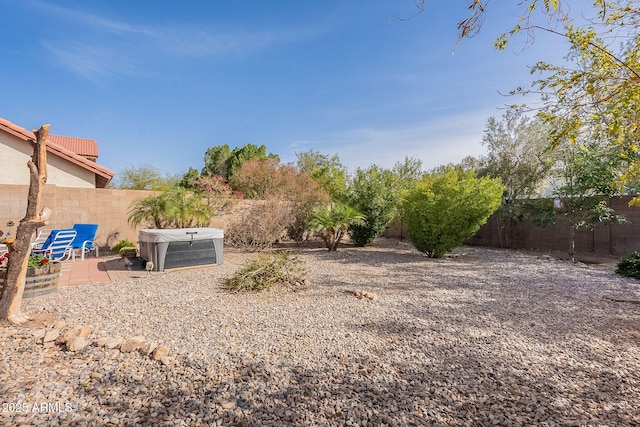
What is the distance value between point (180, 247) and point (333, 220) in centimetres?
528

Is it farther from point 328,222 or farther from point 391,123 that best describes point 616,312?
point 391,123

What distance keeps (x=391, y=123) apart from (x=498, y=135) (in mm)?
5863

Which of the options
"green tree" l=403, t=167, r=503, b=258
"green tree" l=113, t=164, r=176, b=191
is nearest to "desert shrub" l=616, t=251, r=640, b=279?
"green tree" l=403, t=167, r=503, b=258

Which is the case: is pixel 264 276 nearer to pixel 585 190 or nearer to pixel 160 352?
pixel 160 352

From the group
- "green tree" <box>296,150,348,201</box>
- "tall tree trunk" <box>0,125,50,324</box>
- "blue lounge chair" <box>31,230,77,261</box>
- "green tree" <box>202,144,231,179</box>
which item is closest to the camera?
"tall tree trunk" <box>0,125,50,324</box>

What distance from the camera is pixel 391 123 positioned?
11750 mm

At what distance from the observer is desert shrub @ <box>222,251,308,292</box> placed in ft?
18.5

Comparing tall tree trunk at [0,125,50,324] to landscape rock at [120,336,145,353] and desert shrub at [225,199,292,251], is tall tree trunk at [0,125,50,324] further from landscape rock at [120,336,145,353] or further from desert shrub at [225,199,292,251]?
desert shrub at [225,199,292,251]

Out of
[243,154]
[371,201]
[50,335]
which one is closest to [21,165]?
[50,335]

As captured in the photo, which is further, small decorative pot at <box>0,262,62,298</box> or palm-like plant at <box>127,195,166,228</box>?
palm-like plant at <box>127,195,166,228</box>

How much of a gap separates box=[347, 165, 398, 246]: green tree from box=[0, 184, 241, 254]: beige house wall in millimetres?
7613

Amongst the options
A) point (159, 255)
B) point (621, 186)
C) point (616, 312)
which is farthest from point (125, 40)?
point (616, 312)

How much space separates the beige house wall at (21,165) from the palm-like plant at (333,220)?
357 inches

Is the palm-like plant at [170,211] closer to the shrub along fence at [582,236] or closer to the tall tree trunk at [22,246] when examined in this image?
the tall tree trunk at [22,246]
